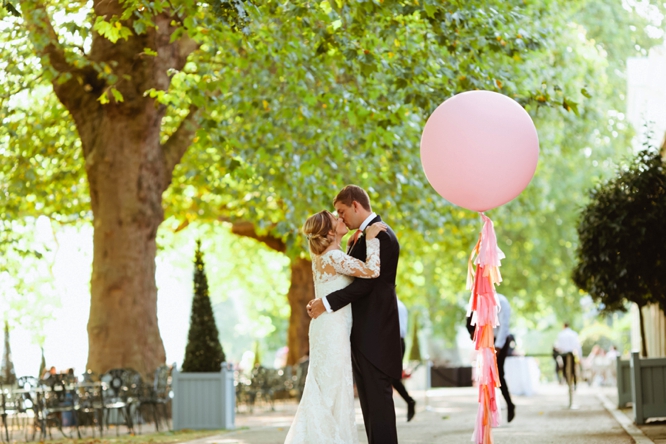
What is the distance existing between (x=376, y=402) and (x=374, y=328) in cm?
61

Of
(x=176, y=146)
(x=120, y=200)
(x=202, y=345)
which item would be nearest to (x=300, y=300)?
(x=176, y=146)

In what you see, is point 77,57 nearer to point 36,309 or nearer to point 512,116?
point 512,116

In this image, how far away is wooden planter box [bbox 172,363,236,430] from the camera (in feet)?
48.0

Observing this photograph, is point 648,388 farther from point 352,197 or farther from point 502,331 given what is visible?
point 352,197

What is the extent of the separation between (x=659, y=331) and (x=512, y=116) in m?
16.6

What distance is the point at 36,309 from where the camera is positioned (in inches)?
1519

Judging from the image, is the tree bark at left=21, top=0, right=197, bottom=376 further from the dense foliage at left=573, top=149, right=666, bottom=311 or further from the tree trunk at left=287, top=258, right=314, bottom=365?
the tree trunk at left=287, top=258, right=314, bottom=365

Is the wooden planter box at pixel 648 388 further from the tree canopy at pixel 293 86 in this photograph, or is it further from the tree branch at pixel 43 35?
the tree branch at pixel 43 35

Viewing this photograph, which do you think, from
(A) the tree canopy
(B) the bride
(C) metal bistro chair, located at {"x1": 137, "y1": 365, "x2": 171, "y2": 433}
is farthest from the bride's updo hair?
(C) metal bistro chair, located at {"x1": 137, "y1": 365, "x2": 171, "y2": 433}

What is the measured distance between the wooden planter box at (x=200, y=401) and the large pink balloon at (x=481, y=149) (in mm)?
7466

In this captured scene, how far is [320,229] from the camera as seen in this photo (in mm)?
7688

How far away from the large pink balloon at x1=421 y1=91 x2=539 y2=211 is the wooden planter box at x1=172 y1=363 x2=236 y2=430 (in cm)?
747

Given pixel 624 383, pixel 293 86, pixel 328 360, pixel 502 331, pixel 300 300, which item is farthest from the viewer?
pixel 300 300

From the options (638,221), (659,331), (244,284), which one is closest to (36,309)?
(244,284)
